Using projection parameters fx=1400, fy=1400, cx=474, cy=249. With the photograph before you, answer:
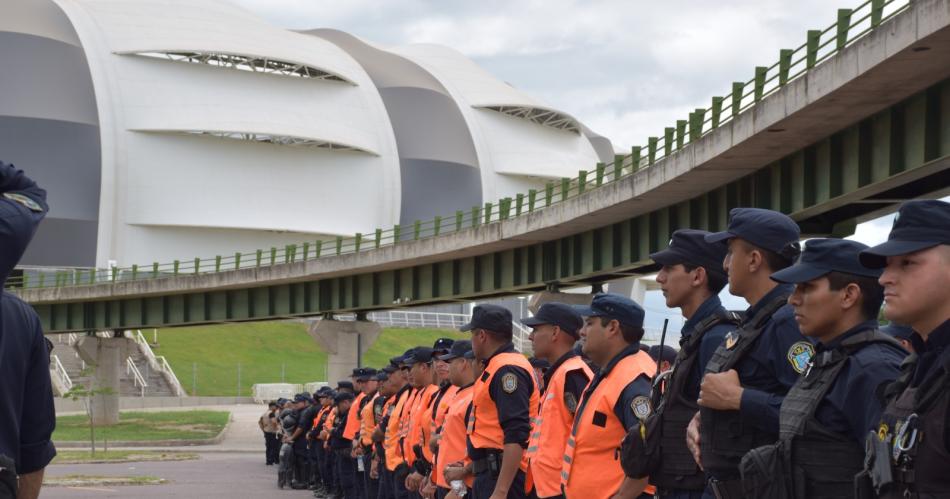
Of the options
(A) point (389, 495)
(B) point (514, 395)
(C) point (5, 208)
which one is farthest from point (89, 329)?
(C) point (5, 208)

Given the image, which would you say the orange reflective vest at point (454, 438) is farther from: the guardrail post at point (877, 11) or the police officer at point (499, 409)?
the guardrail post at point (877, 11)

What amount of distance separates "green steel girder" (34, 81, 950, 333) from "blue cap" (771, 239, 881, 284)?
14147mm

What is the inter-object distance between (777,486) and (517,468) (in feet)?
14.4

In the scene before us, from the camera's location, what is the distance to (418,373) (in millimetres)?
14586

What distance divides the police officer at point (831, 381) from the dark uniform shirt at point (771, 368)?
228 millimetres

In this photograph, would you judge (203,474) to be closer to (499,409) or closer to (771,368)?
(499,409)

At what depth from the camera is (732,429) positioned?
19.5 feet

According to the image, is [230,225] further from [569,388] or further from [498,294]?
[569,388]

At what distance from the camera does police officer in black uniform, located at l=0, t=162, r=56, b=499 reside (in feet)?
16.0

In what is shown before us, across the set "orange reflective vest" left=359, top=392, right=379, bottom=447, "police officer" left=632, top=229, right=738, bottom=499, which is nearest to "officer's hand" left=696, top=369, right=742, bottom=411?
"police officer" left=632, top=229, right=738, bottom=499

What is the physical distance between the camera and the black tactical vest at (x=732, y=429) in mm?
5934

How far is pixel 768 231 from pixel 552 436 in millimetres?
2750

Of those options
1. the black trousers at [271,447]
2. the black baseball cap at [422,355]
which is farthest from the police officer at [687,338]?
the black trousers at [271,447]

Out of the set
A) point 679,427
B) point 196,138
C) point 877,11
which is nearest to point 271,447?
point 877,11
